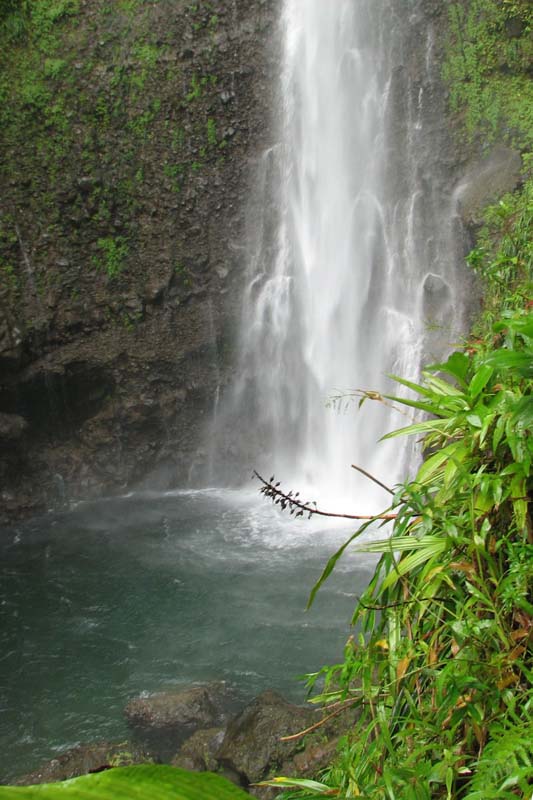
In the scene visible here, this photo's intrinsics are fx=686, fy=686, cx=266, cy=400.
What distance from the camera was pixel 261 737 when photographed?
5387 millimetres

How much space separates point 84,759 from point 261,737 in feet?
4.96

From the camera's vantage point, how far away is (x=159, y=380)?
43.0 ft

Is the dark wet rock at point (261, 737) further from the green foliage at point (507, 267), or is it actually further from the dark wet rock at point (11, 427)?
the dark wet rock at point (11, 427)

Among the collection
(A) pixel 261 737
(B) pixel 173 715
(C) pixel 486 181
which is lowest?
(B) pixel 173 715

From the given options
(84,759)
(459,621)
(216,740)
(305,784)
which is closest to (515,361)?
(459,621)

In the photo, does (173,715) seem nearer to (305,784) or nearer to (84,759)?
(84,759)

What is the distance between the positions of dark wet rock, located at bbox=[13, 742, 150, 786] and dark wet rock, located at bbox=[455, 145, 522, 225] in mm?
9387

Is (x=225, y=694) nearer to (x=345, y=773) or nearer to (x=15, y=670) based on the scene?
(x=15, y=670)

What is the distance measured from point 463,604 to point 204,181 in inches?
511

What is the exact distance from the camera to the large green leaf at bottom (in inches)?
13.4

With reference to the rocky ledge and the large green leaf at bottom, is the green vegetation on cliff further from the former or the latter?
the rocky ledge

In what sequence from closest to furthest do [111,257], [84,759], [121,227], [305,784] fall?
1. [305,784]
2. [84,759]
3. [111,257]
4. [121,227]

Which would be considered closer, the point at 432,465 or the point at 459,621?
the point at 459,621

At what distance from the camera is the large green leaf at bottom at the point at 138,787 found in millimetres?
342
